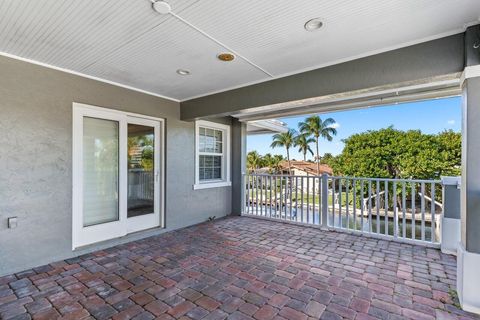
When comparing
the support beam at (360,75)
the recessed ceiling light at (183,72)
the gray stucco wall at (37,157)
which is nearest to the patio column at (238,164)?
the support beam at (360,75)

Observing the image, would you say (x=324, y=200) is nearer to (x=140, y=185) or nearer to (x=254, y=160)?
(x=140, y=185)

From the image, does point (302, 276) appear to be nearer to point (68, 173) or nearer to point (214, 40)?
point (214, 40)

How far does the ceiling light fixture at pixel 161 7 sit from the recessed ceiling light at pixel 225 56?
2.93 ft

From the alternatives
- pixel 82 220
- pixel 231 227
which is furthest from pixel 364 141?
pixel 82 220

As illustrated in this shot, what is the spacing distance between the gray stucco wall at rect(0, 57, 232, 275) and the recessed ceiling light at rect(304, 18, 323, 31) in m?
3.08

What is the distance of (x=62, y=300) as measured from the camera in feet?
7.61

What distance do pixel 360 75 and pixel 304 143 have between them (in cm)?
2128

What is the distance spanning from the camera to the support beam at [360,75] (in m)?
2.39

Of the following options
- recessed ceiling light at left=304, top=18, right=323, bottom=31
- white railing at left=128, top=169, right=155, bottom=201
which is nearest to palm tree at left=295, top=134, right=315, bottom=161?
white railing at left=128, top=169, right=155, bottom=201

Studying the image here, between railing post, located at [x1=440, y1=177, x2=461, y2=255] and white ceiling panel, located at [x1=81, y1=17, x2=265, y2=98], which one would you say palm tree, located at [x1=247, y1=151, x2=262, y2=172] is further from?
railing post, located at [x1=440, y1=177, x2=461, y2=255]

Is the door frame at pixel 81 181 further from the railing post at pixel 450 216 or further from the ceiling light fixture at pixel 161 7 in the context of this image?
the railing post at pixel 450 216

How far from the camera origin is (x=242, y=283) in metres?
2.64

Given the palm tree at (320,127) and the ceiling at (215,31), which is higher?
the palm tree at (320,127)

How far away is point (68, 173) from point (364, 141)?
17.2m
